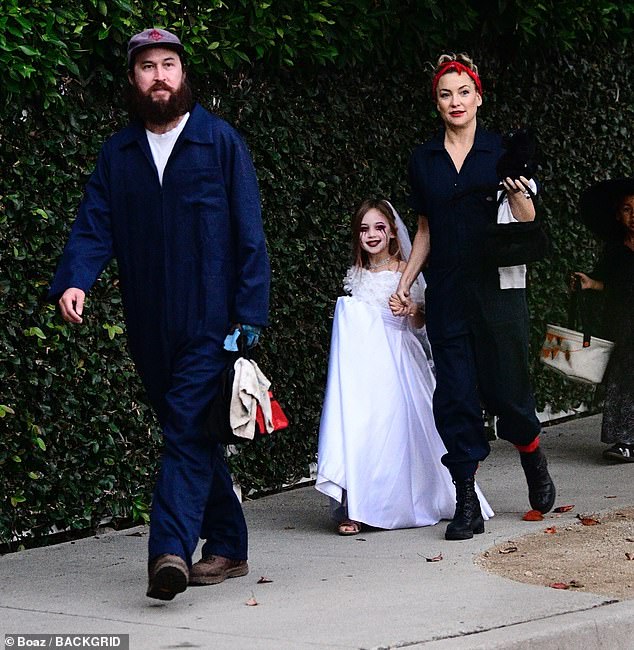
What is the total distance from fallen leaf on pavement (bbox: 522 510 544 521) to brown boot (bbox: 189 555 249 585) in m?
1.62

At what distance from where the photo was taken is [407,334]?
6938mm

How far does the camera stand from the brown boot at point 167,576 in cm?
496

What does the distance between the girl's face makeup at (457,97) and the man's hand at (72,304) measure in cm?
204

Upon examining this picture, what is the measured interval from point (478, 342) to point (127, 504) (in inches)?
71.3

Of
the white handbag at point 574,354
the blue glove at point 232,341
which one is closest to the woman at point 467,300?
the blue glove at point 232,341

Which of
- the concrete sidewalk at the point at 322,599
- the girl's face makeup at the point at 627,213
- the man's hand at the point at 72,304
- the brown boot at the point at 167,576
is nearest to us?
the concrete sidewalk at the point at 322,599

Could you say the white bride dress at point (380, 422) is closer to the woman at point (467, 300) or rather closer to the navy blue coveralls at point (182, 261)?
the woman at point (467, 300)

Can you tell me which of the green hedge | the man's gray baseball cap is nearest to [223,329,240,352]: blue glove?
the man's gray baseball cap

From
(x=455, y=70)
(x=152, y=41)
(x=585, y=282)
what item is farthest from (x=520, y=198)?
(x=585, y=282)

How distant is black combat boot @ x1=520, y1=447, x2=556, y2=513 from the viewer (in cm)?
676

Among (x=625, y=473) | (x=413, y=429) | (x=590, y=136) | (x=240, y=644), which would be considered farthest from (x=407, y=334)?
(x=590, y=136)

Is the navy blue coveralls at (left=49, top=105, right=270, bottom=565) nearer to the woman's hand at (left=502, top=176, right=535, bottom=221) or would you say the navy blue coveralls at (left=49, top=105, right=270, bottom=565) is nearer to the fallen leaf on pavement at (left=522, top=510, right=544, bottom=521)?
the woman's hand at (left=502, top=176, right=535, bottom=221)

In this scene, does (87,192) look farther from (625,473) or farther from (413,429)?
(625,473)

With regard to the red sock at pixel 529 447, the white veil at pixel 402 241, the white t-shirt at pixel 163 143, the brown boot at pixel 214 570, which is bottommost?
the brown boot at pixel 214 570
